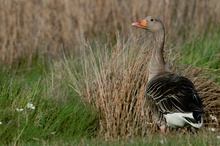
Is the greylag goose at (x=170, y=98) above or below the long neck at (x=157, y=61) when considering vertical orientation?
below

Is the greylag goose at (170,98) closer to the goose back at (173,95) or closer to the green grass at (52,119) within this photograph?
the goose back at (173,95)

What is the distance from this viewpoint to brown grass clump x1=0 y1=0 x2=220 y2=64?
1297cm

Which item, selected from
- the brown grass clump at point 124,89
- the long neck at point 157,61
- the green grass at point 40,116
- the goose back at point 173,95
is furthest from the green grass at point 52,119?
the long neck at point 157,61

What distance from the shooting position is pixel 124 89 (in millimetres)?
8961

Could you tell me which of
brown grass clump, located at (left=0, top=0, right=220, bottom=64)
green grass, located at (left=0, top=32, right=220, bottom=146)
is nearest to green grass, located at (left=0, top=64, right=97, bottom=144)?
green grass, located at (left=0, top=32, right=220, bottom=146)

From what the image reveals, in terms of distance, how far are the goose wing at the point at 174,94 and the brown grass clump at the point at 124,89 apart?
0.45 m

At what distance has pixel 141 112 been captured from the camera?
8.91 m

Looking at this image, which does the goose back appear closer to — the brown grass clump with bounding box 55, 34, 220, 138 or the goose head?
the brown grass clump with bounding box 55, 34, 220, 138

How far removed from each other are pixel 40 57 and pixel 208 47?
11.1ft

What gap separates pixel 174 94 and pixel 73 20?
213 inches

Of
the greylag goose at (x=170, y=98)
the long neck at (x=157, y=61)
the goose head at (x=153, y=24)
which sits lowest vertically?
the greylag goose at (x=170, y=98)

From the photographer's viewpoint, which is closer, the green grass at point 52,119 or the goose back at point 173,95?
the green grass at point 52,119

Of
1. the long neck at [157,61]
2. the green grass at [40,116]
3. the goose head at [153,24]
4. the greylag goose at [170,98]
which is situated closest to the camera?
the greylag goose at [170,98]

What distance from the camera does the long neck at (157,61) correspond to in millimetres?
8867
